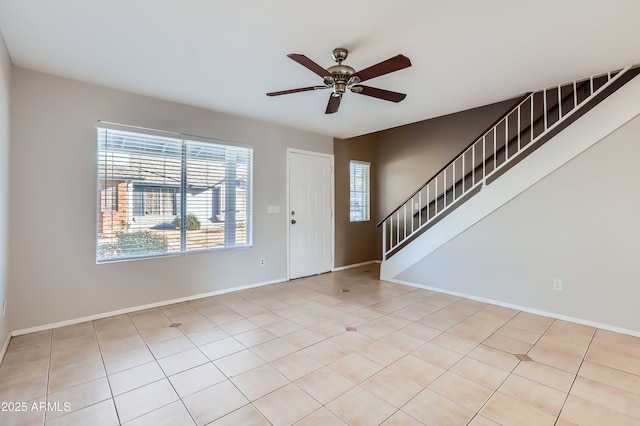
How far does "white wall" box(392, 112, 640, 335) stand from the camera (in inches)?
116

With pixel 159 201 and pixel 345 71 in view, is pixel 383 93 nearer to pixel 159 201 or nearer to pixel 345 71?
pixel 345 71

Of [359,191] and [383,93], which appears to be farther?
[359,191]

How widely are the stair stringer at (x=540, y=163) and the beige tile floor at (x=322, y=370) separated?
3.80 feet

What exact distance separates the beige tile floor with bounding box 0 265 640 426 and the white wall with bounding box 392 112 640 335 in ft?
0.93

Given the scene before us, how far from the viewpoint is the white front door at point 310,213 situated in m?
5.03

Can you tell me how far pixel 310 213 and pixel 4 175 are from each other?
3.76 m

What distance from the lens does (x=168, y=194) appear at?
12.3ft

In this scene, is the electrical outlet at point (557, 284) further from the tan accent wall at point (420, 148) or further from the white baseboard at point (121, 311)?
the white baseboard at point (121, 311)

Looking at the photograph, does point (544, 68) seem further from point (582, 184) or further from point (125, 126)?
point (125, 126)

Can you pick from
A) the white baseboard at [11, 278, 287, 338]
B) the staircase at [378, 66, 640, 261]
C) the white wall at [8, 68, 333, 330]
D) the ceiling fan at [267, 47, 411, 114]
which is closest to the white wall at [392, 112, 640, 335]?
the staircase at [378, 66, 640, 261]

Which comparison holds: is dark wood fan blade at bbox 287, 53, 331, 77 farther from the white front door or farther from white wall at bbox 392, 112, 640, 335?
white wall at bbox 392, 112, 640, 335

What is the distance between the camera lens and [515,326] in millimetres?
3111

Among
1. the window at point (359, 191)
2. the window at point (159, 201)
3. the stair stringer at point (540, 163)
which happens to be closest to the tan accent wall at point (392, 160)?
the window at point (359, 191)

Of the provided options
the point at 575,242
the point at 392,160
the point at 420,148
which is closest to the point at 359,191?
the point at 392,160
